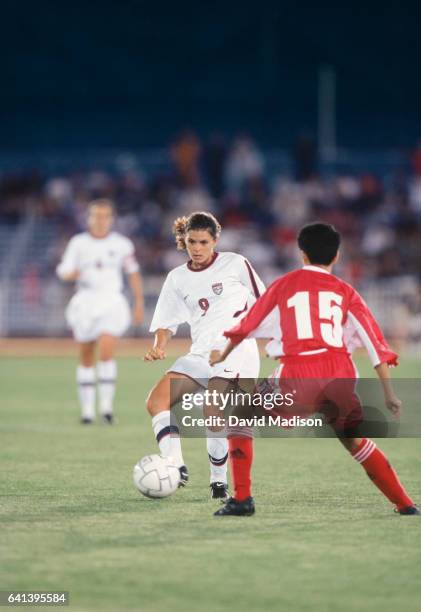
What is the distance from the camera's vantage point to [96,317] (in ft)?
44.2

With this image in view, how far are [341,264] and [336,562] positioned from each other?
19.6 metres

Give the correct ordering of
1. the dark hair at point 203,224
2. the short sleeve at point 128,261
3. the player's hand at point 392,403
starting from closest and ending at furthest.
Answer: the player's hand at point 392,403 < the dark hair at point 203,224 < the short sleeve at point 128,261

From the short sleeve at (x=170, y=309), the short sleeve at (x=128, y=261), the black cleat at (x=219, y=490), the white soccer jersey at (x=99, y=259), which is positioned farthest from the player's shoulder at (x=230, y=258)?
the short sleeve at (x=128, y=261)

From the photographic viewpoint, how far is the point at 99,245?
45.2 ft

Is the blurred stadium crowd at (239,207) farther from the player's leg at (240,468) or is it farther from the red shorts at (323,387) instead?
the red shorts at (323,387)

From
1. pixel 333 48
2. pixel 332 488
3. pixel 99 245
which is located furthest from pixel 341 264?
pixel 332 488

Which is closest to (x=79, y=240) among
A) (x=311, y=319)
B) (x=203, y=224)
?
(x=203, y=224)

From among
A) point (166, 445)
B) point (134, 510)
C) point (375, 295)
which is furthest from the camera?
point (375, 295)

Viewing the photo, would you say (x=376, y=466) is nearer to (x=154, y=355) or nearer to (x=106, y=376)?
(x=154, y=355)

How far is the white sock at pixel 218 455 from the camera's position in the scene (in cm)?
793

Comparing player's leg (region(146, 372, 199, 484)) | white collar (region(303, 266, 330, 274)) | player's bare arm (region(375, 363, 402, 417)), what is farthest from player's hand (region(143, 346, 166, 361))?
player's bare arm (region(375, 363, 402, 417))

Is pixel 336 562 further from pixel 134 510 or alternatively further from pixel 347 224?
pixel 347 224

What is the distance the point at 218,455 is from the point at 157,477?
2.05 feet

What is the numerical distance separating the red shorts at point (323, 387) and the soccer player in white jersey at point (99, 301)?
6.37 meters
